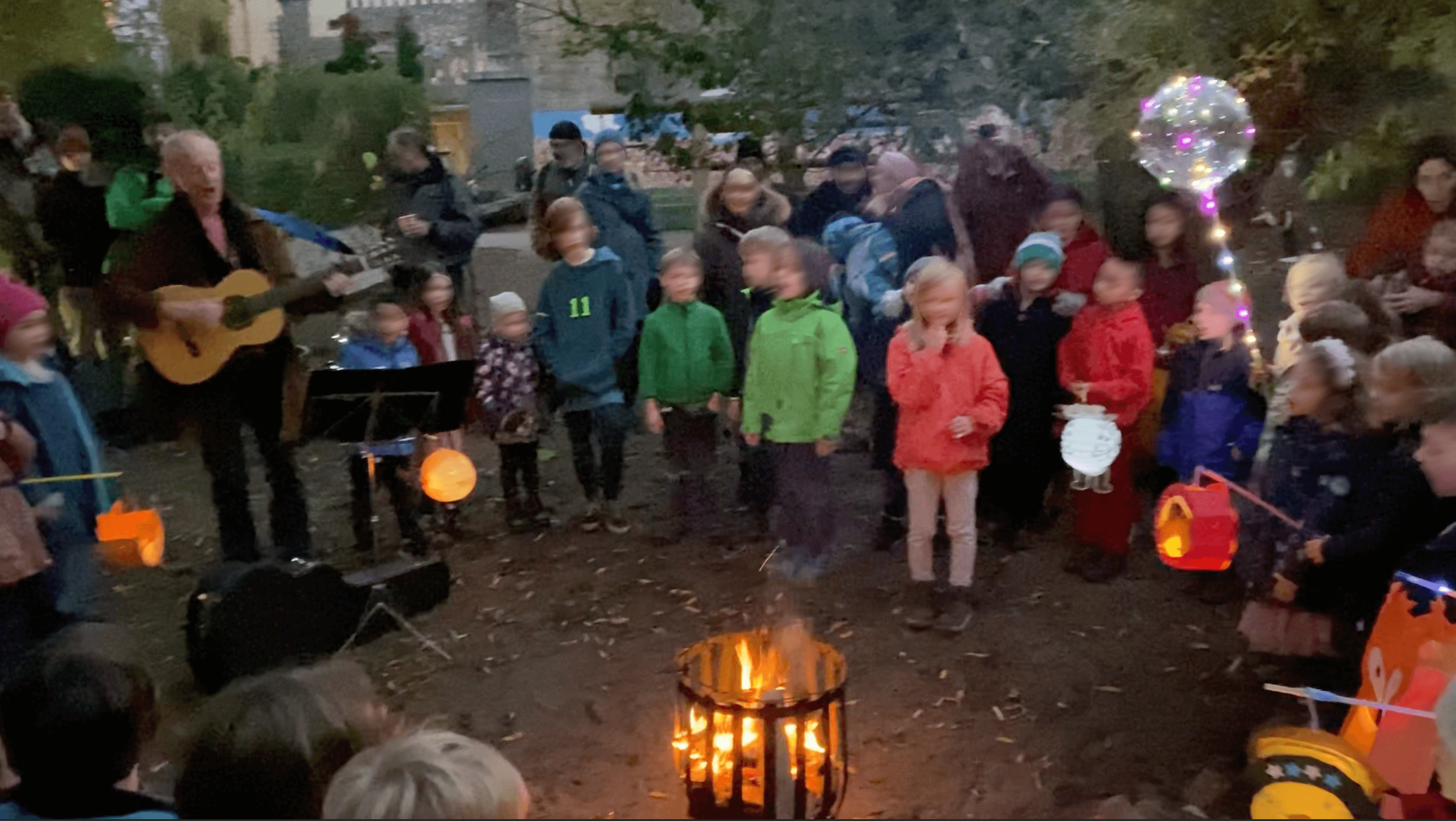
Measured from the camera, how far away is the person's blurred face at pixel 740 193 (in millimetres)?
6172

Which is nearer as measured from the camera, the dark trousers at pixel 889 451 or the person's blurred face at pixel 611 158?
the dark trousers at pixel 889 451

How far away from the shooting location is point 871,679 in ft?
14.5

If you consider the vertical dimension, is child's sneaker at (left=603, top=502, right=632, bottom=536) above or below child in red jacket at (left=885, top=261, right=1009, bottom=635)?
below

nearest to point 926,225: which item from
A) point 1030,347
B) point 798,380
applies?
point 1030,347

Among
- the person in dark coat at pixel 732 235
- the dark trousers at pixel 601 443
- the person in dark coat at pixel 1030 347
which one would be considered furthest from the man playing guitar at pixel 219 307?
the person in dark coat at pixel 1030 347

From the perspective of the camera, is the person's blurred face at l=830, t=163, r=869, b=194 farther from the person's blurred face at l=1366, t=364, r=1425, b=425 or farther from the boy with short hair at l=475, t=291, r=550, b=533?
the person's blurred face at l=1366, t=364, r=1425, b=425

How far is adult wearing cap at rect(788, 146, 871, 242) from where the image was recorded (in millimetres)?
6789

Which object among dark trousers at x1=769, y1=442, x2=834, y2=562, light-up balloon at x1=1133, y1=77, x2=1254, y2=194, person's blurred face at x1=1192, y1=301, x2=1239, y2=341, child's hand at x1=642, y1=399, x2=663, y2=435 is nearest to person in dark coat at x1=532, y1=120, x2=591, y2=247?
child's hand at x1=642, y1=399, x2=663, y2=435

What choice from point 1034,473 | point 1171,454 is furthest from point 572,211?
point 1171,454

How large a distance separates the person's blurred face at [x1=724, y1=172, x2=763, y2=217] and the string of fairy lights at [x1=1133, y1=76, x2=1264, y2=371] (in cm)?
211

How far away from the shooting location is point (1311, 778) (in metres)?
2.39

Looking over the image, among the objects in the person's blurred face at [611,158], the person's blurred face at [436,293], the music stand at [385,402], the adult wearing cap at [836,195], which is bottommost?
the music stand at [385,402]

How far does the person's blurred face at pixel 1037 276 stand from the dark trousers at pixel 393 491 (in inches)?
130

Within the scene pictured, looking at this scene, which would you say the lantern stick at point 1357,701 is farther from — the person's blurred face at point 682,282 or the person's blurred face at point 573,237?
the person's blurred face at point 573,237
